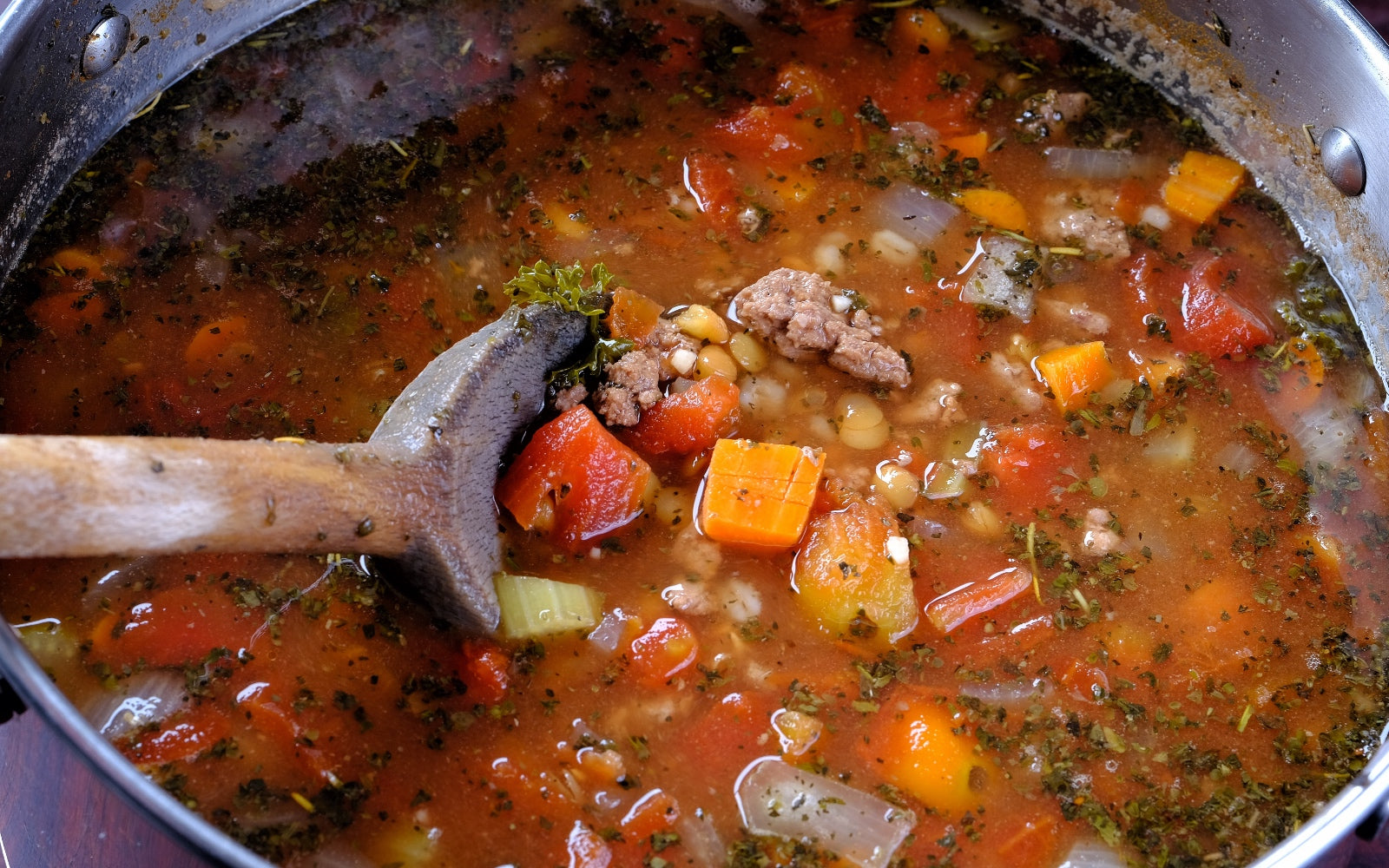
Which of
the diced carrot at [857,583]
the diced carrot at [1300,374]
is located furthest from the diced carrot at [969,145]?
the diced carrot at [857,583]

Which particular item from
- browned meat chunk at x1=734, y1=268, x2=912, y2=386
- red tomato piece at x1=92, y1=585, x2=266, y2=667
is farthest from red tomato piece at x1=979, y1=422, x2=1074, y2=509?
red tomato piece at x1=92, y1=585, x2=266, y2=667

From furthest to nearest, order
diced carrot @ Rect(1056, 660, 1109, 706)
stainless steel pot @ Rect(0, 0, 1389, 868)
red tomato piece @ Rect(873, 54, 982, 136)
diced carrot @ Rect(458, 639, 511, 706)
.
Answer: red tomato piece @ Rect(873, 54, 982, 136)
stainless steel pot @ Rect(0, 0, 1389, 868)
diced carrot @ Rect(1056, 660, 1109, 706)
diced carrot @ Rect(458, 639, 511, 706)

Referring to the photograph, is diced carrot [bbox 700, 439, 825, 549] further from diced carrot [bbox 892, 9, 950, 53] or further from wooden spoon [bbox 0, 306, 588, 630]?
diced carrot [bbox 892, 9, 950, 53]

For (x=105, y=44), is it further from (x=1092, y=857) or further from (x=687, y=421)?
(x=1092, y=857)

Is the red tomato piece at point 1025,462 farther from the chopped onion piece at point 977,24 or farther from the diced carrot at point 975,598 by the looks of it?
the chopped onion piece at point 977,24

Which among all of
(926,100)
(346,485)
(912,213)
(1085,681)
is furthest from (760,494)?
(926,100)
